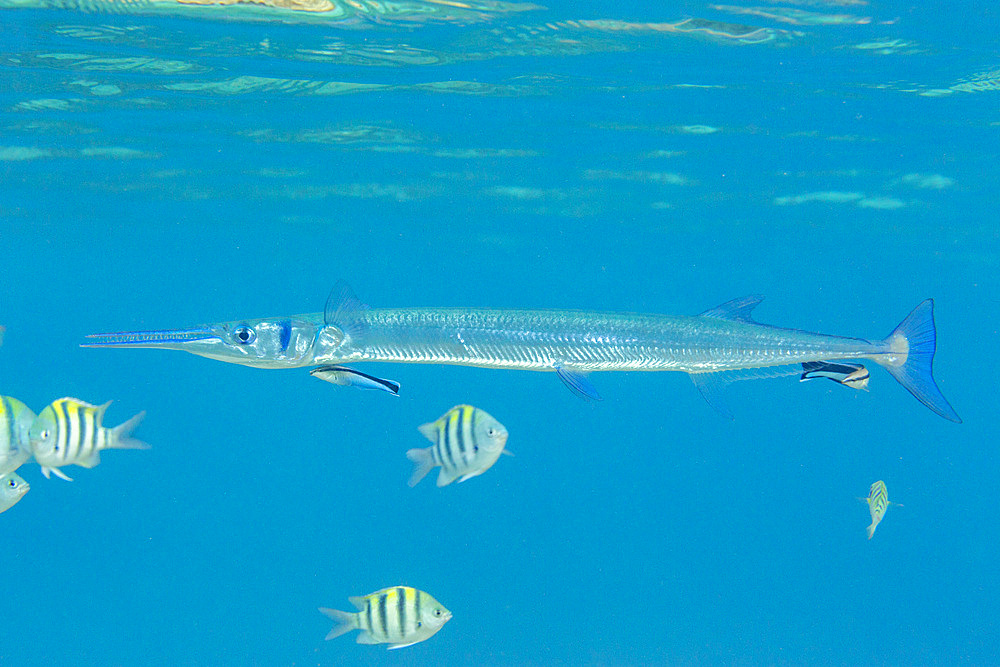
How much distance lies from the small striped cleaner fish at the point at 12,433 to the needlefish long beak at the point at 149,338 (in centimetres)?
120

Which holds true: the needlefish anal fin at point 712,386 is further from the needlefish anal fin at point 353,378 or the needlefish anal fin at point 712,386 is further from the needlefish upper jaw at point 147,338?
the needlefish upper jaw at point 147,338

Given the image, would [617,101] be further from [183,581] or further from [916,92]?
[183,581]

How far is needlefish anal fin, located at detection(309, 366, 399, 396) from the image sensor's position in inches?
164

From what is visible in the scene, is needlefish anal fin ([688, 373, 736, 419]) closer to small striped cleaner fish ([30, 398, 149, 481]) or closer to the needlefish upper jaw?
the needlefish upper jaw

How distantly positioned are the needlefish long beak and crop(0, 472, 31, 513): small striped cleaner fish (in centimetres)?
176

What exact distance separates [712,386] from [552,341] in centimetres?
139

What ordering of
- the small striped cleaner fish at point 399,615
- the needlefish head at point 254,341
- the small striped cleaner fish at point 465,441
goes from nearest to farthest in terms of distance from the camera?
the needlefish head at point 254,341, the small striped cleaner fish at point 465,441, the small striped cleaner fish at point 399,615

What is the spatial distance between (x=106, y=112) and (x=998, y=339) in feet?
232

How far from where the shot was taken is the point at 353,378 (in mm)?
4395

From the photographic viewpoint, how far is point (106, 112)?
13.0 metres

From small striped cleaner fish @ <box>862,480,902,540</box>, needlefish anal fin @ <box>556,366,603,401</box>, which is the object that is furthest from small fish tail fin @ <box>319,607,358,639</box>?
small striped cleaner fish @ <box>862,480,902,540</box>

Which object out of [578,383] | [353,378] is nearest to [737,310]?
[578,383]

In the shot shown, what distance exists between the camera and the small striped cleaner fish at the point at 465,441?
16.1ft

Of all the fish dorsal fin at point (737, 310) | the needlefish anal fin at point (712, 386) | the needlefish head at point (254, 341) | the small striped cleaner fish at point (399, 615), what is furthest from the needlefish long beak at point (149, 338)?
the fish dorsal fin at point (737, 310)
